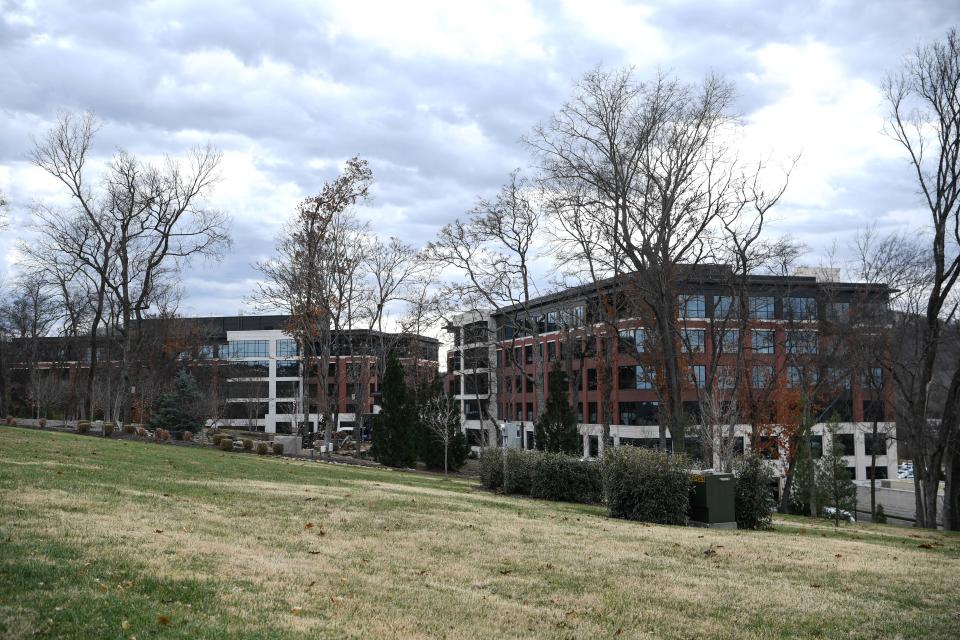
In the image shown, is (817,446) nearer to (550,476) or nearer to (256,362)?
(550,476)

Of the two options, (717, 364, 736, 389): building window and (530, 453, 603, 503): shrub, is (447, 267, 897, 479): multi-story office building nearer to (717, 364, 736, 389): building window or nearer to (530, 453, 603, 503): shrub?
(717, 364, 736, 389): building window

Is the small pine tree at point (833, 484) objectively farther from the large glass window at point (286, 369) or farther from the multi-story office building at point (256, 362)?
the large glass window at point (286, 369)

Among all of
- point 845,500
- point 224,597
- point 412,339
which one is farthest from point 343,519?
point 412,339

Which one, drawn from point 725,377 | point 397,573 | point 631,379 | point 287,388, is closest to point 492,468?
point 397,573

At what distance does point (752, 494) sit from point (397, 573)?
41.4ft

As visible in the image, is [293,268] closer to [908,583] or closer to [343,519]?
[343,519]

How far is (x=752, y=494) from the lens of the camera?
1973cm

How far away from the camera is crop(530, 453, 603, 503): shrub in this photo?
80.5ft

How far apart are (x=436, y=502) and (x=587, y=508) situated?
554 centimetres

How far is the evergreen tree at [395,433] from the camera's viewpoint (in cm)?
4722

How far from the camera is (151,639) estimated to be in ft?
20.7

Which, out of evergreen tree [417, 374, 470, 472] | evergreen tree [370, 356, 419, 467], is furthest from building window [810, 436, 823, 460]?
evergreen tree [370, 356, 419, 467]

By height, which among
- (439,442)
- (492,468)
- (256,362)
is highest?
(256,362)

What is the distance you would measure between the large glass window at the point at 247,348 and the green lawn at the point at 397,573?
95.5 metres
